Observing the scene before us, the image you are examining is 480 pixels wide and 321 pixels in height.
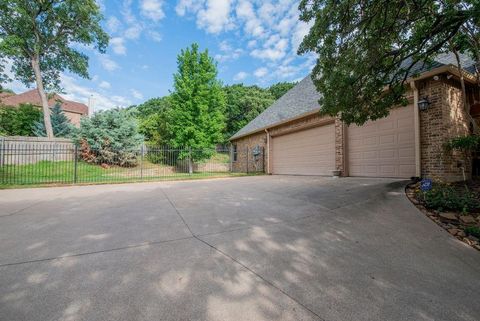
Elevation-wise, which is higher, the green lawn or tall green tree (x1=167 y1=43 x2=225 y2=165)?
tall green tree (x1=167 y1=43 x2=225 y2=165)

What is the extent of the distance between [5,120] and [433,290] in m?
29.0

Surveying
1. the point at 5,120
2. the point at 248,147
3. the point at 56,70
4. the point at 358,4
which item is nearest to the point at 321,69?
the point at 358,4

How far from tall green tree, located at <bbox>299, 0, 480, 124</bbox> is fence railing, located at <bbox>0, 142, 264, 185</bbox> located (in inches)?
332

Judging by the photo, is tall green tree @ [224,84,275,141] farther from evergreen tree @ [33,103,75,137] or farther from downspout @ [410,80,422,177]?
downspout @ [410,80,422,177]

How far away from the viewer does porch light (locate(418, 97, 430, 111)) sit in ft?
18.4

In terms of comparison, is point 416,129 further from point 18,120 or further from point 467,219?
point 18,120

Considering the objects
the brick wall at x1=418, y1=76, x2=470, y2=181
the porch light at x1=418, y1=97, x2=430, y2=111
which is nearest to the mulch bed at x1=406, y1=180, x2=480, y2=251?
the brick wall at x1=418, y1=76, x2=470, y2=181

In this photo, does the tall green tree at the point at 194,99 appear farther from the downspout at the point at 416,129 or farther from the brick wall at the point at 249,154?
the downspout at the point at 416,129

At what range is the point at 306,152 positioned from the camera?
10.0m

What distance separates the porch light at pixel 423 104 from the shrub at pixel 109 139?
14.4m

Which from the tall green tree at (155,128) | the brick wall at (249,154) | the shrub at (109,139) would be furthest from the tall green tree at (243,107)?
the shrub at (109,139)

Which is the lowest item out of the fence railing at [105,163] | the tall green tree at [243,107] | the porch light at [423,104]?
the fence railing at [105,163]

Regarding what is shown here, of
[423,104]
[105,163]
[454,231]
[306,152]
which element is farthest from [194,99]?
[454,231]

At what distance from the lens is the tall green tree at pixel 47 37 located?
13156 millimetres
